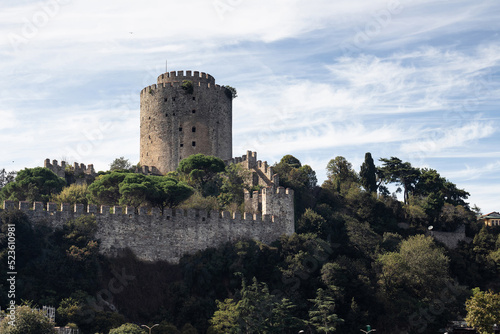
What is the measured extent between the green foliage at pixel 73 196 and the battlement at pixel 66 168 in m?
6.86

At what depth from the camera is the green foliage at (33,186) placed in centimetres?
6031

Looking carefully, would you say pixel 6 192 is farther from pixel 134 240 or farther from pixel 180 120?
pixel 180 120

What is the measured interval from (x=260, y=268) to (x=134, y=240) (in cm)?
890

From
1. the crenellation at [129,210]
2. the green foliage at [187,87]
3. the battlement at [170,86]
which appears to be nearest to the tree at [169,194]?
the crenellation at [129,210]

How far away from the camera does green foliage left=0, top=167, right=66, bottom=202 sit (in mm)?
60312

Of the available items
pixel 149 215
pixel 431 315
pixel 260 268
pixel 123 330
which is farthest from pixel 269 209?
pixel 123 330

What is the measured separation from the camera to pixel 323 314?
5253cm

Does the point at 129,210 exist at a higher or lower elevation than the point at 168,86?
lower

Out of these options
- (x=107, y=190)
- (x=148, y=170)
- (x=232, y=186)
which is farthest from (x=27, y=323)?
(x=148, y=170)

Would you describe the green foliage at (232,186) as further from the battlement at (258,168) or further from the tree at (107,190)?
the tree at (107,190)

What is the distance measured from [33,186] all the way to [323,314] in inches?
952

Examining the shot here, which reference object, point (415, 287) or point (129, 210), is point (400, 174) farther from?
point (129, 210)

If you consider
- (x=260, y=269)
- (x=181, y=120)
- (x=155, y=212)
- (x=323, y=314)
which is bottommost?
(x=323, y=314)

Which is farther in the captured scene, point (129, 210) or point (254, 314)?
point (129, 210)
